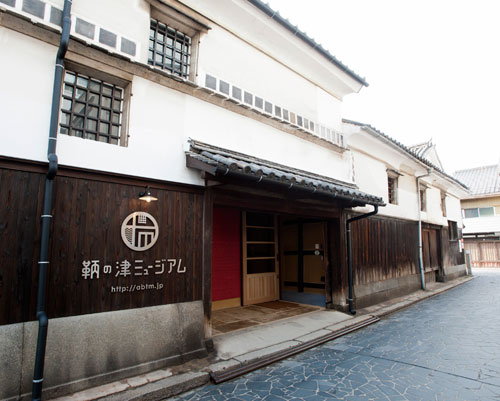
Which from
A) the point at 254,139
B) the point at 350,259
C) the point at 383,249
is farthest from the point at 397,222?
the point at 254,139

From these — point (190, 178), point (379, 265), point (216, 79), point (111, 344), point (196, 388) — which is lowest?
point (196, 388)

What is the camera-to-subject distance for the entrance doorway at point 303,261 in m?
10.0

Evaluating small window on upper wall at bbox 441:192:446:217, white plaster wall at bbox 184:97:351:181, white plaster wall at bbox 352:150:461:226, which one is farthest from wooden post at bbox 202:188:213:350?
small window on upper wall at bbox 441:192:446:217

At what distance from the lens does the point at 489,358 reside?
19.3 feet

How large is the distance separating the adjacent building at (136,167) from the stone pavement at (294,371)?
44 centimetres

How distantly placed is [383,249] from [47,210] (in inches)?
438

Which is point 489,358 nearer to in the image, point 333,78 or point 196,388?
point 196,388

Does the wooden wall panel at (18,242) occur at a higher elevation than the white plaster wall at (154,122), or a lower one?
lower

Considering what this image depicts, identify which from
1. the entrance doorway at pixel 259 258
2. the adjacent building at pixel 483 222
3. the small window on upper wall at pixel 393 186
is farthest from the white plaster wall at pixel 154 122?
the adjacent building at pixel 483 222

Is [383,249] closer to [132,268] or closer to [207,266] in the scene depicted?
[207,266]

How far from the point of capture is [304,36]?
8555 mm

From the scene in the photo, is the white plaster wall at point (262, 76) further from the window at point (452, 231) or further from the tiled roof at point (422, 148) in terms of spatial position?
the window at point (452, 231)

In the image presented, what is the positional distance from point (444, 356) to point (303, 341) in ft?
9.02

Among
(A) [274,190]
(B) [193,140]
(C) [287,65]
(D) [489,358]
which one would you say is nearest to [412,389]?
(D) [489,358]
